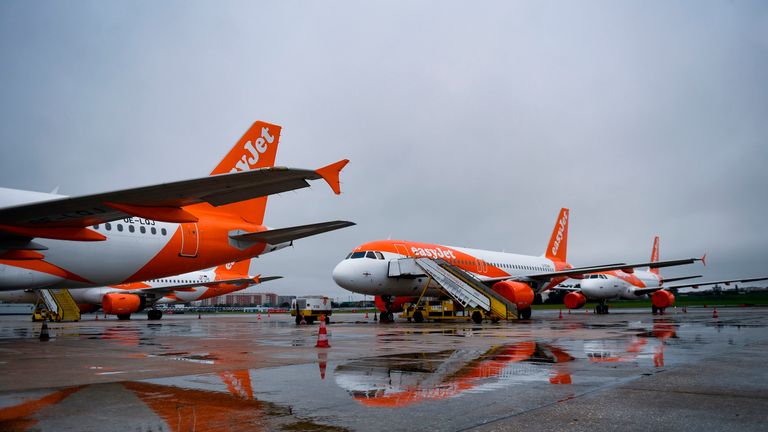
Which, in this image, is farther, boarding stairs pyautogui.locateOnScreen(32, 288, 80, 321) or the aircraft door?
boarding stairs pyautogui.locateOnScreen(32, 288, 80, 321)

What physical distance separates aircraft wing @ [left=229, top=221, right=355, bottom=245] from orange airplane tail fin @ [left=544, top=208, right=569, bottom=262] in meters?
30.8

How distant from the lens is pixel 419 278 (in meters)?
28.2

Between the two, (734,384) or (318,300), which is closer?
(734,384)

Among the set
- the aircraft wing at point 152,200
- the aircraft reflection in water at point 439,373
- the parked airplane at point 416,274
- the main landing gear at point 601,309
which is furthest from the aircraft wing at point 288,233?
the main landing gear at point 601,309

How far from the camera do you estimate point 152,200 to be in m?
10.6

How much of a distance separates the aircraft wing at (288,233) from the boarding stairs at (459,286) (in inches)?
425

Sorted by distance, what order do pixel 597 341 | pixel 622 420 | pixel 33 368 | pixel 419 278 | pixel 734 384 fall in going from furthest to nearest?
pixel 419 278 → pixel 597 341 → pixel 33 368 → pixel 734 384 → pixel 622 420

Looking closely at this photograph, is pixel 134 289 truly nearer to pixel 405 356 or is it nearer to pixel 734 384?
pixel 405 356

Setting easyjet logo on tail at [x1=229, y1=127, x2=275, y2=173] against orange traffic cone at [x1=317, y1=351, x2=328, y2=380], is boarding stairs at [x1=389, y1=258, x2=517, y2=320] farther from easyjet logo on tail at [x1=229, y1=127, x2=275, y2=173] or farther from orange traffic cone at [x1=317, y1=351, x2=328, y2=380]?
orange traffic cone at [x1=317, y1=351, x2=328, y2=380]

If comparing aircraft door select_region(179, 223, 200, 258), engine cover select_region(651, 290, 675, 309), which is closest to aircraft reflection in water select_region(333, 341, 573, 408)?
aircraft door select_region(179, 223, 200, 258)

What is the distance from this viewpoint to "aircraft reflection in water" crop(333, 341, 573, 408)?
6.13 m

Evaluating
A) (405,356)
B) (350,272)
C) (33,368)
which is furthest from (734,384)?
(350,272)

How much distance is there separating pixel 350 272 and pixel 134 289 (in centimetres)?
1705

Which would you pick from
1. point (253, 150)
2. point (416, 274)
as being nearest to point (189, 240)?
point (253, 150)
